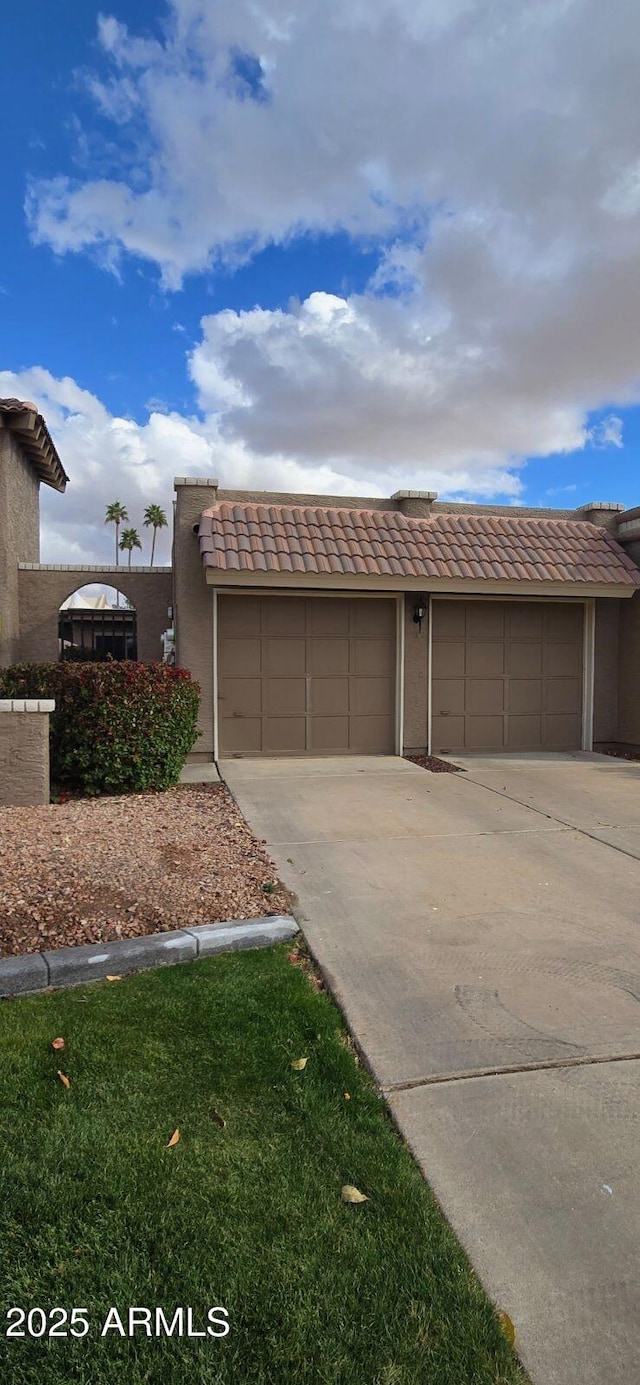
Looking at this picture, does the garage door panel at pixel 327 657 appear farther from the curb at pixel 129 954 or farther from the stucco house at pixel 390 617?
the curb at pixel 129 954

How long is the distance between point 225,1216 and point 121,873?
119 inches

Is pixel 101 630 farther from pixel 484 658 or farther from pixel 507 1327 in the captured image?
pixel 507 1327

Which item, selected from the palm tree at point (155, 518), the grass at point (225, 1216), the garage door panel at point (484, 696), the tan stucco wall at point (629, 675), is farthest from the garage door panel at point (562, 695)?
the palm tree at point (155, 518)

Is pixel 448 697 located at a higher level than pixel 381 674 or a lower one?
lower

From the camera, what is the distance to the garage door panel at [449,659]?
437 inches

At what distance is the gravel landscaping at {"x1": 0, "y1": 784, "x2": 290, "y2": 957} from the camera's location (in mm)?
4227

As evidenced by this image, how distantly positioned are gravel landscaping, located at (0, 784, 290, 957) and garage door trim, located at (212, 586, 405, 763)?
333 cm

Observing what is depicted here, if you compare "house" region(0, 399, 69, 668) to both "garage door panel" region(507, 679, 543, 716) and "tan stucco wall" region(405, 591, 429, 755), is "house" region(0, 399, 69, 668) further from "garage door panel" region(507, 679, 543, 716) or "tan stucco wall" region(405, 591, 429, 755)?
"garage door panel" region(507, 679, 543, 716)

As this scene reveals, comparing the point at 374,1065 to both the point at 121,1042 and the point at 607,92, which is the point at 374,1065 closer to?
the point at 121,1042

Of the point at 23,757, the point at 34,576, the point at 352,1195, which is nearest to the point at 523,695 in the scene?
the point at 23,757

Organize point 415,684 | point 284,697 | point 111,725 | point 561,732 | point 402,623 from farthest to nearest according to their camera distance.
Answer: point 561,732, point 415,684, point 402,623, point 284,697, point 111,725

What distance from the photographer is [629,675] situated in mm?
11438

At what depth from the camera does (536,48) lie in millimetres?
8102

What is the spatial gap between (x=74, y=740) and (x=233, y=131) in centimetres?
788
